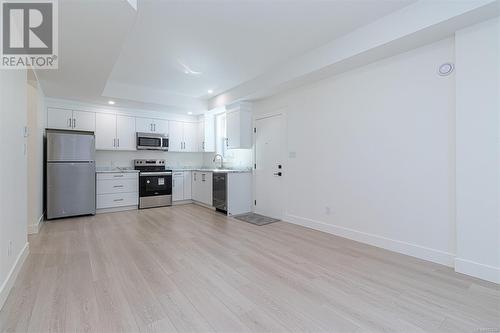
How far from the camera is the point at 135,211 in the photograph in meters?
5.41

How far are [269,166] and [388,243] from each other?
254 centimetres

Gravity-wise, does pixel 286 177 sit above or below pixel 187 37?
below

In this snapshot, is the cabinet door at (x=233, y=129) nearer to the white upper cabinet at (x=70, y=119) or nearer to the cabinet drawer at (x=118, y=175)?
the cabinet drawer at (x=118, y=175)

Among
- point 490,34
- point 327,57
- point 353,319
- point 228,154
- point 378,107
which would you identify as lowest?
point 353,319

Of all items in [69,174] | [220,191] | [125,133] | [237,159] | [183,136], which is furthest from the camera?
[183,136]

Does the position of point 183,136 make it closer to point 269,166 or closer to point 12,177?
point 269,166

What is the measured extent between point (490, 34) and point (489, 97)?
60cm

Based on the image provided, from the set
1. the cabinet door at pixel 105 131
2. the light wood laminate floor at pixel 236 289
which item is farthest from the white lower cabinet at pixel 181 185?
the light wood laminate floor at pixel 236 289

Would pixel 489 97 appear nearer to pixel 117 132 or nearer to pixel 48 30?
pixel 48 30

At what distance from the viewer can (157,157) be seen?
21.4 feet

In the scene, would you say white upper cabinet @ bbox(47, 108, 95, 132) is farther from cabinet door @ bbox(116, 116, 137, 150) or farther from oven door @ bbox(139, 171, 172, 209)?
oven door @ bbox(139, 171, 172, 209)

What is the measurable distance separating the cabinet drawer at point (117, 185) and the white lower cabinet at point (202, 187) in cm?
140

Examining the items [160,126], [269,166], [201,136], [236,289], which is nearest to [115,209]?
[160,126]

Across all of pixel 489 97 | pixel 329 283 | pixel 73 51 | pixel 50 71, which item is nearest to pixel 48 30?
pixel 73 51
